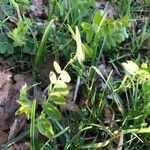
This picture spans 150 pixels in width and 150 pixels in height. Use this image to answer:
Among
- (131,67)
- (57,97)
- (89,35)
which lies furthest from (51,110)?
(89,35)

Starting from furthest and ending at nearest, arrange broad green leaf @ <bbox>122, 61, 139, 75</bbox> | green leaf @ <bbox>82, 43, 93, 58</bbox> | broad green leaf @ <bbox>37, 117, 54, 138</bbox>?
green leaf @ <bbox>82, 43, 93, 58</bbox> < broad green leaf @ <bbox>122, 61, 139, 75</bbox> < broad green leaf @ <bbox>37, 117, 54, 138</bbox>

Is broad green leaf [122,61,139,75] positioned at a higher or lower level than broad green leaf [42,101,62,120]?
higher

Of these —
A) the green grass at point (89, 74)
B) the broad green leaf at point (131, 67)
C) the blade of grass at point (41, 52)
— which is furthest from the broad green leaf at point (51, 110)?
the blade of grass at point (41, 52)

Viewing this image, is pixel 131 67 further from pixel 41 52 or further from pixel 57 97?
pixel 41 52

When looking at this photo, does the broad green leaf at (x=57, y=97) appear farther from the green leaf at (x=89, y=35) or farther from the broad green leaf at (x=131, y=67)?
the green leaf at (x=89, y=35)

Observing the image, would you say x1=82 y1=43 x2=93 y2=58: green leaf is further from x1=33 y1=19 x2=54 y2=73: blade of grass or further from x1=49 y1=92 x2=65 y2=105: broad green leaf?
x1=49 y1=92 x2=65 y2=105: broad green leaf

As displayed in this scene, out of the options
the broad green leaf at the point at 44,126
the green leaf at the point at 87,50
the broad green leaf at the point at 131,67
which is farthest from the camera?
the green leaf at the point at 87,50

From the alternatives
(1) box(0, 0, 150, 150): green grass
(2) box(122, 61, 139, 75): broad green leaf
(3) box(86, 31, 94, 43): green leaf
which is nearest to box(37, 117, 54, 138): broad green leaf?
(1) box(0, 0, 150, 150): green grass

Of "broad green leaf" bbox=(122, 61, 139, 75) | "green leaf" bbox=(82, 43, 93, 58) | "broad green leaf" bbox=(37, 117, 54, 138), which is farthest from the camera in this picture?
"green leaf" bbox=(82, 43, 93, 58)

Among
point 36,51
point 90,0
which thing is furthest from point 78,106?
point 90,0
